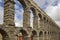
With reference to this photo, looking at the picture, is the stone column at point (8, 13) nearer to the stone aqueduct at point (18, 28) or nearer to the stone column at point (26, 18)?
the stone aqueduct at point (18, 28)

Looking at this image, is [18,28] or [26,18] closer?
[18,28]

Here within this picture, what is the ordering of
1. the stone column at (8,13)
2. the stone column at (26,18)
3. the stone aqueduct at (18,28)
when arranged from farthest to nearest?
the stone column at (26,18) < the stone column at (8,13) < the stone aqueduct at (18,28)

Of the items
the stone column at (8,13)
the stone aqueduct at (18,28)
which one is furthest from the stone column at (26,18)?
the stone column at (8,13)

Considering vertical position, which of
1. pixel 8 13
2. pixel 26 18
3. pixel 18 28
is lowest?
pixel 18 28

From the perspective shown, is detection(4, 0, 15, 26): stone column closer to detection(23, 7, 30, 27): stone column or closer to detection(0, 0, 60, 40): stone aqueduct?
detection(0, 0, 60, 40): stone aqueduct

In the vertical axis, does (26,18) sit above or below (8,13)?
below

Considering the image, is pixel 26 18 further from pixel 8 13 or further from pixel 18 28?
pixel 8 13

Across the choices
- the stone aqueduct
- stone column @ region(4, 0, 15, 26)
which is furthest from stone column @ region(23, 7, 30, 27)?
stone column @ region(4, 0, 15, 26)

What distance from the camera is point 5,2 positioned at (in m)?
22.1

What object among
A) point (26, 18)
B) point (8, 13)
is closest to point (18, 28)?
point (8, 13)

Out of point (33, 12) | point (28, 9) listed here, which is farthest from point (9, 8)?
point (33, 12)

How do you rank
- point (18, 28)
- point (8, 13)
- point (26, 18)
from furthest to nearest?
point (26, 18), point (18, 28), point (8, 13)

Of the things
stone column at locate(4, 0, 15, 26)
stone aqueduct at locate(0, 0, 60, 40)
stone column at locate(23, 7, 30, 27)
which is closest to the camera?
stone aqueduct at locate(0, 0, 60, 40)

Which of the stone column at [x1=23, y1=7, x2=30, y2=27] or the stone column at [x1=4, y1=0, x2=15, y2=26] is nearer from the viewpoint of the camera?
the stone column at [x1=4, y1=0, x2=15, y2=26]
